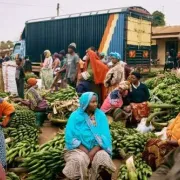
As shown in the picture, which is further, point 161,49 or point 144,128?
point 161,49

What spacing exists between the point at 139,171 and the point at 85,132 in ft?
2.87

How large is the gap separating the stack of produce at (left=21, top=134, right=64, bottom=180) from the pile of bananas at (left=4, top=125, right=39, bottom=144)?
38.6 inches

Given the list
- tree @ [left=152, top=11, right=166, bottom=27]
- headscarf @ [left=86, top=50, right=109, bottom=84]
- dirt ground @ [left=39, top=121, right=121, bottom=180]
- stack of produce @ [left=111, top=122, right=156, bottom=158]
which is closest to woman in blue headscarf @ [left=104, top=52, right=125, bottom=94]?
headscarf @ [left=86, top=50, right=109, bottom=84]

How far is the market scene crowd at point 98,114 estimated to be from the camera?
442 cm

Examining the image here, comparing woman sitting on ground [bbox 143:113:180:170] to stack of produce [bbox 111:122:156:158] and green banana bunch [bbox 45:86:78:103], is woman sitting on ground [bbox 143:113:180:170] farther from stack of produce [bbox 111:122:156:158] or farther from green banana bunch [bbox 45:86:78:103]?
green banana bunch [bbox 45:86:78:103]

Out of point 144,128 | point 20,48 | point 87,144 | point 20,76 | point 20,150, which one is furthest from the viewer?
point 20,48

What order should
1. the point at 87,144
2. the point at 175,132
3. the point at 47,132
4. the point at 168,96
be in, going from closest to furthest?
the point at 87,144 < the point at 175,132 < the point at 47,132 < the point at 168,96

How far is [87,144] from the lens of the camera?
466cm

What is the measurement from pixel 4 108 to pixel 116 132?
2.00 m

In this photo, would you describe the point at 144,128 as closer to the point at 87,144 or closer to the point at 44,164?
the point at 87,144

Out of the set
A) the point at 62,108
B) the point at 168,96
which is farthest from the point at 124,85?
the point at 62,108

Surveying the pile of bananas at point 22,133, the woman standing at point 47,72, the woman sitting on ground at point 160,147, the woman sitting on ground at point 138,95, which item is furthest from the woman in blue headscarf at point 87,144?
the woman standing at point 47,72

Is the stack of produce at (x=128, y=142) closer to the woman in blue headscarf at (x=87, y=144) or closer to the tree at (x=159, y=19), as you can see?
the woman in blue headscarf at (x=87, y=144)

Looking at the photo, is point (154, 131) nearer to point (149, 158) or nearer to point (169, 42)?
point (149, 158)
